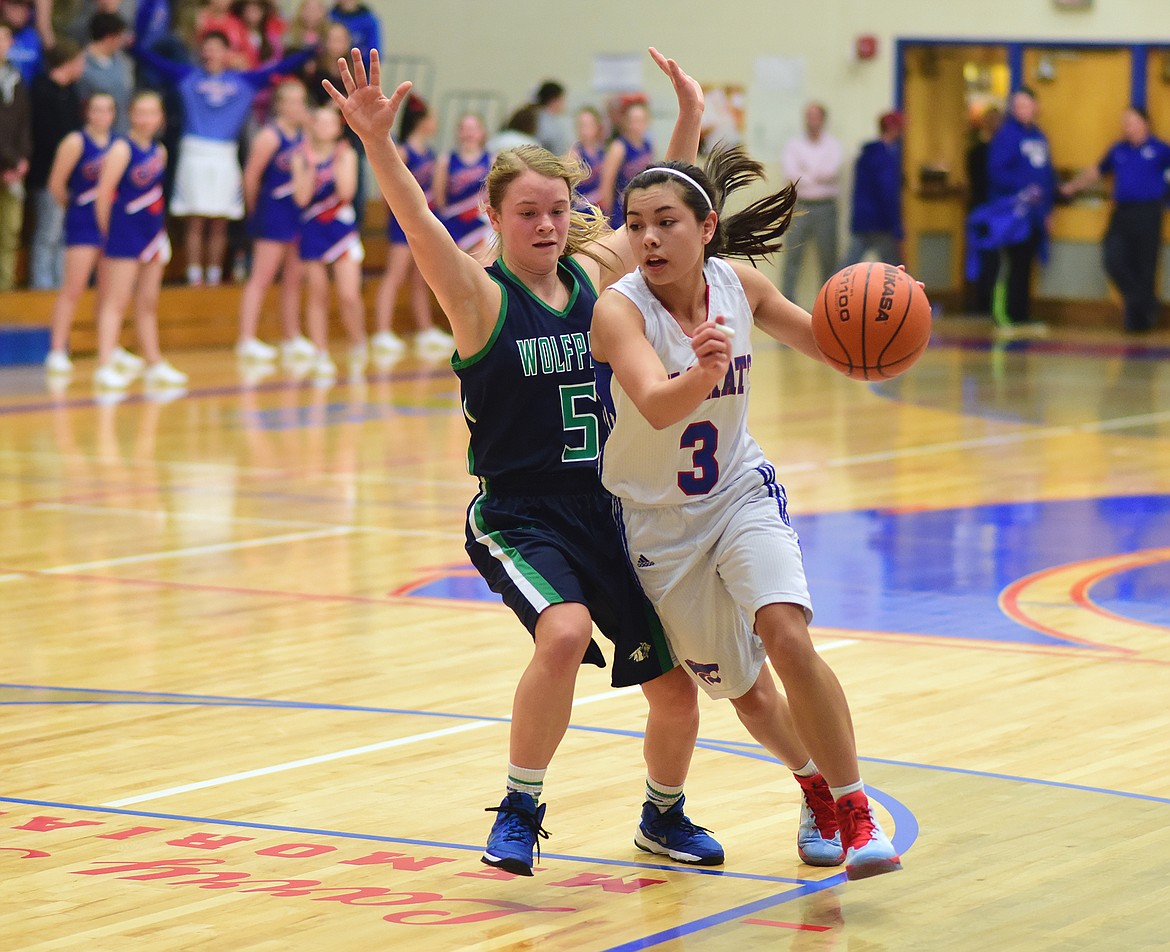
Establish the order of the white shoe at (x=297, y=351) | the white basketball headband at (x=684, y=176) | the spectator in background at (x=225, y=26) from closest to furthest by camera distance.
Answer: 1. the white basketball headband at (x=684, y=176)
2. the white shoe at (x=297, y=351)
3. the spectator in background at (x=225, y=26)

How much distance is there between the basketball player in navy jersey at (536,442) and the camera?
4.19m

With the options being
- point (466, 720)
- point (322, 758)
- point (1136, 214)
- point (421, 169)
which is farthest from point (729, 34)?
point (322, 758)

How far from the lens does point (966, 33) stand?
803 inches

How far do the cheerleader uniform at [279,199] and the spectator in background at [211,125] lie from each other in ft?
2.82

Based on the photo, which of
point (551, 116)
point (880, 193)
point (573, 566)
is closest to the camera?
point (573, 566)

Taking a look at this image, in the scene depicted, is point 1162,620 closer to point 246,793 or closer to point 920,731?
point 920,731

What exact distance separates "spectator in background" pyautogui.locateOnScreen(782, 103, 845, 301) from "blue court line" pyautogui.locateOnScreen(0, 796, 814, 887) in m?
16.4

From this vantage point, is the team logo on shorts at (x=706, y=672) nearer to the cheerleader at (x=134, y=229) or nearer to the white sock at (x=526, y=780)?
the white sock at (x=526, y=780)

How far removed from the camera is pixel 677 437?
4.15m

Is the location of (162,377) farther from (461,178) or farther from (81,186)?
(461,178)

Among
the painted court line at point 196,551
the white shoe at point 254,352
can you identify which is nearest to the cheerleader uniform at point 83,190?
the white shoe at point 254,352

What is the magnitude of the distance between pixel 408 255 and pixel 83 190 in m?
3.98

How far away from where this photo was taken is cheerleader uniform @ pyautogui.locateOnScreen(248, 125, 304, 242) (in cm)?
1636

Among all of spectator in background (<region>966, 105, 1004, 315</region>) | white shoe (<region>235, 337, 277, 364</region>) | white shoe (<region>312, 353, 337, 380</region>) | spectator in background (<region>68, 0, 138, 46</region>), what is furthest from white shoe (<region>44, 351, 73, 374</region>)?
spectator in background (<region>966, 105, 1004, 315</region>)
